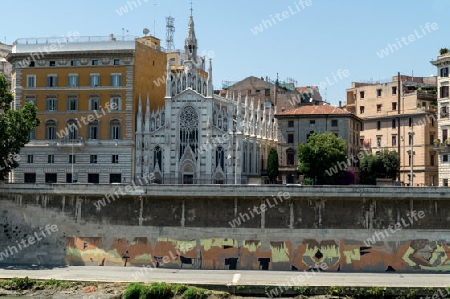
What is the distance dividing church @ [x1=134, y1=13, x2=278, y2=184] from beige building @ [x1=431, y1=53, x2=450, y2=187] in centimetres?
1875

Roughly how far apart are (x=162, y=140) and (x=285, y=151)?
16.3 m

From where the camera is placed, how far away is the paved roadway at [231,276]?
4659 cm

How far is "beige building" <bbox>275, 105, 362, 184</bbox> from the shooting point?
3164 inches

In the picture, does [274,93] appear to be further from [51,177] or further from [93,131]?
[51,177]

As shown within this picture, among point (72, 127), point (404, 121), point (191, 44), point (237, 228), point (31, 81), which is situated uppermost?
point (191, 44)

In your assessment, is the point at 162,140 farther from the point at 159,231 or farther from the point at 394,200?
the point at 394,200

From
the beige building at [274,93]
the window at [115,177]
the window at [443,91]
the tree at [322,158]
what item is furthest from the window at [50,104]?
the window at [443,91]

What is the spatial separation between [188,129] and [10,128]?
20.1 metres

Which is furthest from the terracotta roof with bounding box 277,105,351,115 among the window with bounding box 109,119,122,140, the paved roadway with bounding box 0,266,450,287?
the paved roadway with bounding box 0,266,450,287

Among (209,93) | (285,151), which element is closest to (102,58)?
(209,93)

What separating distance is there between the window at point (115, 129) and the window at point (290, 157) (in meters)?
20.6

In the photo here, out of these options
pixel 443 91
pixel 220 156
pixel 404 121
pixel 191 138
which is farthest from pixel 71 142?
pixel 404 121

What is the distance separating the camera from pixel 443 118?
7212cm

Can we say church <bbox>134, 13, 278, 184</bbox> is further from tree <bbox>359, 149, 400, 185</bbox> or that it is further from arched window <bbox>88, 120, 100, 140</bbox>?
tree <bbox>359, 149, 400, 185</bbox>
